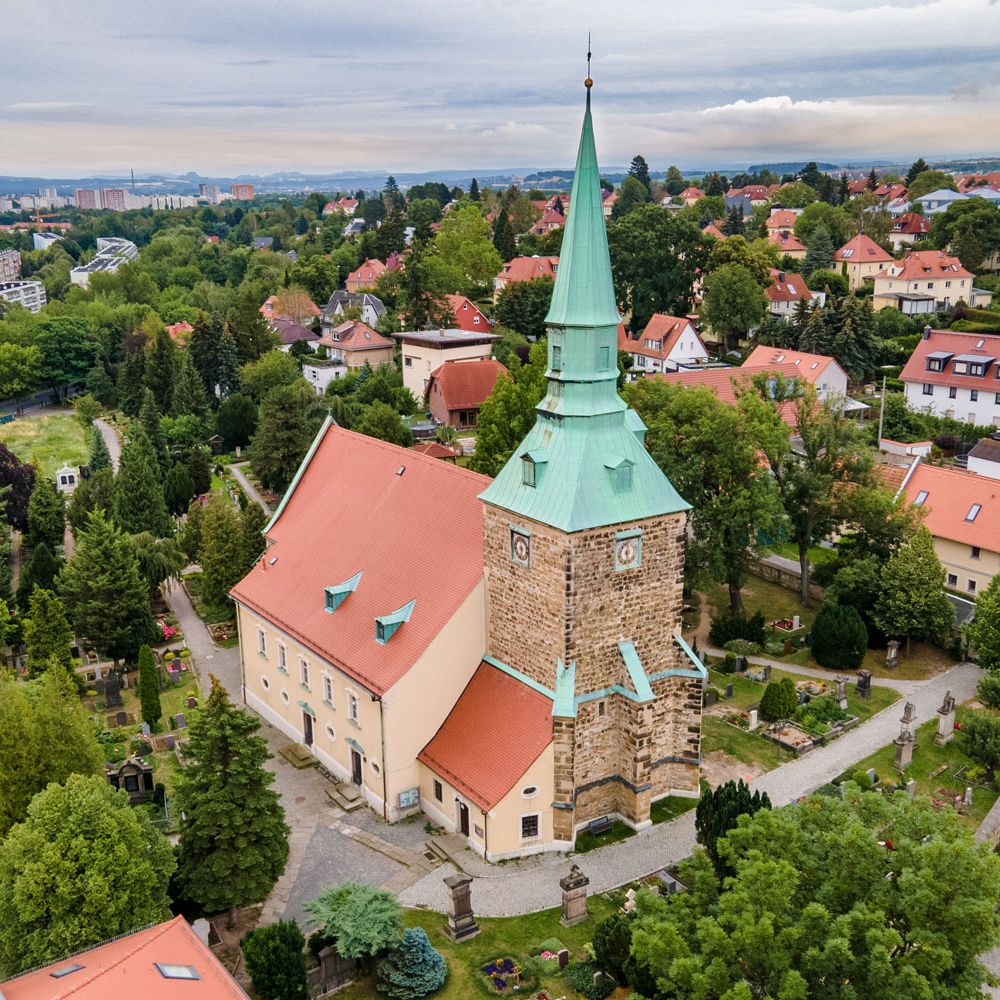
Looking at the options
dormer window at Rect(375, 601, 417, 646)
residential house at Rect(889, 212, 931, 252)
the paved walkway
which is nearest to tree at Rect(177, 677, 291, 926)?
the paved walkway

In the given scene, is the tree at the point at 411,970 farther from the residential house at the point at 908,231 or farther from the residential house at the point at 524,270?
the residential house at the point at 908,231

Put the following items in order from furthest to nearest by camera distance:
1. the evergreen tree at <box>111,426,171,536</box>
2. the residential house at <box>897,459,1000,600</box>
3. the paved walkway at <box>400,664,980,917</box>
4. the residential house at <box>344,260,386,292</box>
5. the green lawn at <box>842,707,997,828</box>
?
the residential house at <box>344,260,386,292</box>, the evergreen tree at <box>111,426,171,536</box>, the residential house at <box>897,459,1000,600</box>, the green lawn at <box>842,707,997,828</box>, the paved walkway at <box>400,664,980,917</box>

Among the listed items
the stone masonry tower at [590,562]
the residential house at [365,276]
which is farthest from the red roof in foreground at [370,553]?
the residential house at [365,276]

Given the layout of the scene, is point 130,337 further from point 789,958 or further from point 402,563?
point 789,958

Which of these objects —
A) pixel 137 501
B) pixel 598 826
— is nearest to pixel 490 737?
pixel 598 826

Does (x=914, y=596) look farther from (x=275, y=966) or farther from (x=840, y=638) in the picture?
(x=275, y=966)

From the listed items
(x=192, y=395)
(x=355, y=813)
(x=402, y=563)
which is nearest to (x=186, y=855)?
(x=355, y=813)

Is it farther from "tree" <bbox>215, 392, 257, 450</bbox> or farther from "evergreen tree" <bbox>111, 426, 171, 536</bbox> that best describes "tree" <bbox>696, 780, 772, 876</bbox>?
"tree" <bbox>215, 392, 257, 450</bbox>
